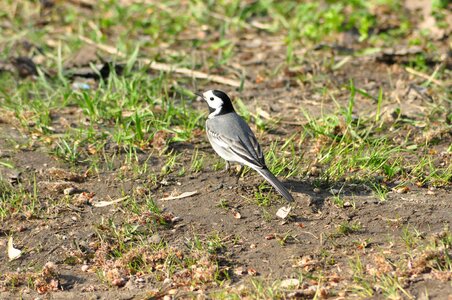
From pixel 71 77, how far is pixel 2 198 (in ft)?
9.19

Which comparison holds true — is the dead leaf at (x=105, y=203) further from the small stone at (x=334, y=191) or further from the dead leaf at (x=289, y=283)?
the dead leaf at (x=289, y=283)

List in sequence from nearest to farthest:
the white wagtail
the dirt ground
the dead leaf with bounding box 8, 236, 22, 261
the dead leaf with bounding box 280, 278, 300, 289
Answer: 1. the dead leaf with bounding box 280, 278, 300, 289
2. the dirt ground
3. the dead leaf with bounding box 8, 236, 22, 261
4. the white wagtail

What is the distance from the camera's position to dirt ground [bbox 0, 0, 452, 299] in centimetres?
567

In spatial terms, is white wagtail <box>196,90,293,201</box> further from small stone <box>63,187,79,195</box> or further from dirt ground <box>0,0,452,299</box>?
small stone <box>63,187,79,195</box>

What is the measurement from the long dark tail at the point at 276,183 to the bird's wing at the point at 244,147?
0.07 meters

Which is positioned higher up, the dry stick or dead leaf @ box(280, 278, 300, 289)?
dead leaf @ box(280, 278, 300, 289)

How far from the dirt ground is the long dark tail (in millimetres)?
179

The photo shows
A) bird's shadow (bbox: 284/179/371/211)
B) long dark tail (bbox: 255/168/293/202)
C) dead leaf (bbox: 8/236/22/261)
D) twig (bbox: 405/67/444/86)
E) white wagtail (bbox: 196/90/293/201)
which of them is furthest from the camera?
twig (bbox: 405/67/444/86)

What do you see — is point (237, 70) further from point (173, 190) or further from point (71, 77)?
point (173, 190)

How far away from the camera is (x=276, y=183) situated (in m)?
6.50

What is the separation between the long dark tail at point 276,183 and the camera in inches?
253

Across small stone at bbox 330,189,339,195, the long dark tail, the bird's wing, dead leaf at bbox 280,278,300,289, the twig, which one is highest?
the bird's wing

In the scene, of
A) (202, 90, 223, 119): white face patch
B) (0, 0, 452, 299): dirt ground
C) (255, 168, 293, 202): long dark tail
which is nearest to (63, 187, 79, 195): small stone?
(0, 0, 452, 299): dirt ground

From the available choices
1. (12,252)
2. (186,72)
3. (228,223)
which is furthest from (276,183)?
(186,72)
